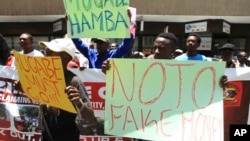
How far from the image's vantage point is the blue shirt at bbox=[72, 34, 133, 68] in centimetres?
455

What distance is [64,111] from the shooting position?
3.18 m

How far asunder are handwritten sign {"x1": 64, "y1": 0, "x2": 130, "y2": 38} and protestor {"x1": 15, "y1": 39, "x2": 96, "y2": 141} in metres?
0.83

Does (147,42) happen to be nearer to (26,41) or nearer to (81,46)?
(26,41)

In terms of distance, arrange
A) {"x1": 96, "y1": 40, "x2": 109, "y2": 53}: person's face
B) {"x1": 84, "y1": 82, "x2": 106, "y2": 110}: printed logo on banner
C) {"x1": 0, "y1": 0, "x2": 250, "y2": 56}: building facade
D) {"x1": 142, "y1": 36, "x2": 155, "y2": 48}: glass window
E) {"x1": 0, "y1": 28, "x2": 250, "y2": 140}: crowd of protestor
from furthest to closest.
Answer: {"x1": 142, "y1": 36, "x2": 155, "y2": 48}: glass window < {"x1": 0, "y1": 0, "x2": 250, "y2": 56}: building facade < {"x1": 96, "y1": 40, "x2": 109, "y2": 53}: person's face < {"x1": 84, "y1": 82, "x2": 106, "y2": 110}: printed logo on banner < {"x1": 0, "y1": 28, "x2": 250, "y2": 140}: crowd of protestor

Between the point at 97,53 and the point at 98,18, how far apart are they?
0.91m

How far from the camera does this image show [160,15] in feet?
55.7

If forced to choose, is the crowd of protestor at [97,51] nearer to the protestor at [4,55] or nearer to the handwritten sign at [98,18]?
the protestor at [4,55]

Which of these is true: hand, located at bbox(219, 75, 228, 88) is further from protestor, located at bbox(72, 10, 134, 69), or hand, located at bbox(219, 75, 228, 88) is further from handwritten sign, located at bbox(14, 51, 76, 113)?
protestor, located at bbox(72, 10, 134, 69)

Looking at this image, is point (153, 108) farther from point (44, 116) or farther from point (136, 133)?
point (44, 116)

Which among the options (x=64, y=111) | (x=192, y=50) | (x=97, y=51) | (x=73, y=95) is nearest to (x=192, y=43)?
(x=192, y=50)

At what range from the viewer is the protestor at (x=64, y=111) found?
2.93m

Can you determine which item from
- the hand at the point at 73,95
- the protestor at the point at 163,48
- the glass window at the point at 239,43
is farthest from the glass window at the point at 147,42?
the hand at the point at 73,95

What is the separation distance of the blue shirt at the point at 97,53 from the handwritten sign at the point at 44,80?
1.44 m

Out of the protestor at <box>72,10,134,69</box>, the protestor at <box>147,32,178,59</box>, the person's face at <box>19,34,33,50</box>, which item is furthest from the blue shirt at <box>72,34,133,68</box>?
the protestor at <box>147,32,178,59</box>
